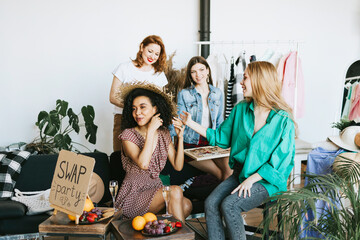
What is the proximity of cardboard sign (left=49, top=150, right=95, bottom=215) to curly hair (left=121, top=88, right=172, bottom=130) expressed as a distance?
81 cm

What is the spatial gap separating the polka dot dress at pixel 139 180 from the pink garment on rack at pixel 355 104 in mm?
3140

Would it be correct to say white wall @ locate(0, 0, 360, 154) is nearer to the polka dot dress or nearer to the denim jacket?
the denim jacket

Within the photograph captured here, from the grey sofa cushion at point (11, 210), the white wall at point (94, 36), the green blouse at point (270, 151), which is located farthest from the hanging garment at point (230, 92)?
the grey sofa cushion at point (11, 210)

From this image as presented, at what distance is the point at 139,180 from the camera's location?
8.15 ft

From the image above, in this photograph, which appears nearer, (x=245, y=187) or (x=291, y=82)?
(x=245, y=187)

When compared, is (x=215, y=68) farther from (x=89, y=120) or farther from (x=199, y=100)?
(x=89, y=120)

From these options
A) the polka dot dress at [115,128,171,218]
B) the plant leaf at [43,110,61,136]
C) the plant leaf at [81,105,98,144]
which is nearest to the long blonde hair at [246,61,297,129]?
the polka dot dress at [115,128,171,218]

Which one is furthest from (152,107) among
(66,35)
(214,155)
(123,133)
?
(66,35)

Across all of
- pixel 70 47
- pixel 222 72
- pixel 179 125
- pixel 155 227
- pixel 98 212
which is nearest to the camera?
pixel 155 227

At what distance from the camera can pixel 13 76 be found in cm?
440

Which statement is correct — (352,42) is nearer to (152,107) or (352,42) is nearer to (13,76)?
(152,107)

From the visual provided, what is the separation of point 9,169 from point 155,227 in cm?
152

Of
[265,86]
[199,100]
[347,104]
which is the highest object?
[265,86]

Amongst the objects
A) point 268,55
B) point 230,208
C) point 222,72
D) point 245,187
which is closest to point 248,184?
point 245,187
